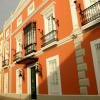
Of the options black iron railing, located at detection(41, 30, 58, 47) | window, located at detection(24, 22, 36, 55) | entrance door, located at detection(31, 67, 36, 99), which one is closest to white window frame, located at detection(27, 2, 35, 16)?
window, located at detection(24, 22, 36, 55)

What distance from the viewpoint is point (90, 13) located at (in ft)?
33.2

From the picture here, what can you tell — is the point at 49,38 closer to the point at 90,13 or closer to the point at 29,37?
the point at 29,37

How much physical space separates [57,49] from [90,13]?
3.34 metres

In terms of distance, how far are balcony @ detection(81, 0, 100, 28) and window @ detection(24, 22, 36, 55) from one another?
19.0 ft

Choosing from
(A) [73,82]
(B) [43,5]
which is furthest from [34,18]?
(A) [73,82]

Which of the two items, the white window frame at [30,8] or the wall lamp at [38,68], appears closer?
the wall lamp at [38,68]

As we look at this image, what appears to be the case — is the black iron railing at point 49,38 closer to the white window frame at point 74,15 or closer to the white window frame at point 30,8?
the white window frame at point 74,15

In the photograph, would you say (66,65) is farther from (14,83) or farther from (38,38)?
(14,83)

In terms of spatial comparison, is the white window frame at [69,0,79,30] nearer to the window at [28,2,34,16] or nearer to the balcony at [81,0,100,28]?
the balcony at [81,0,100,28]

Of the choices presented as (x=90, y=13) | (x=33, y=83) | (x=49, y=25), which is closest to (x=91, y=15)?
(x=90, y=13)

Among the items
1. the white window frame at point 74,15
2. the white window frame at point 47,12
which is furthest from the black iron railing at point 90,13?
the white window frame at point 47,12

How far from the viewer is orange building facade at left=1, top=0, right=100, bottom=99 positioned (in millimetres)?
9781

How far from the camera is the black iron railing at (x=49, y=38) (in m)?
12.8

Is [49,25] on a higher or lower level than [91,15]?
higher
